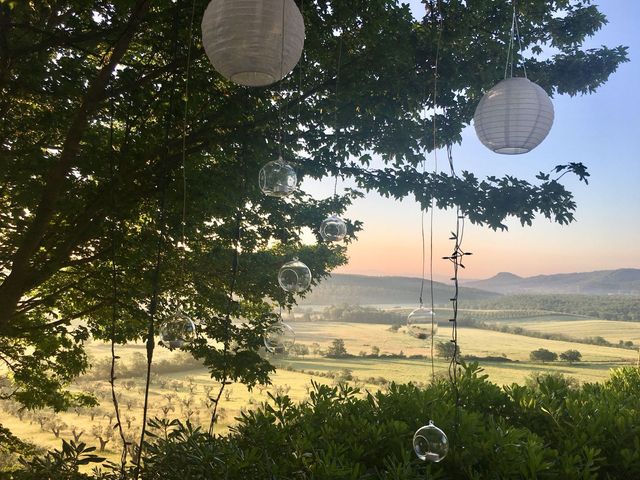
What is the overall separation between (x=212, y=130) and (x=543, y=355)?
338 inches

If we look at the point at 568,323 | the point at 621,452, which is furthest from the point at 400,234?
the point at 568,323

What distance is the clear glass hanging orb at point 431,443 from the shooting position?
5.67 feet

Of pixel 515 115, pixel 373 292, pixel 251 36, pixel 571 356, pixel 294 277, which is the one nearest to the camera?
pixel 251 36

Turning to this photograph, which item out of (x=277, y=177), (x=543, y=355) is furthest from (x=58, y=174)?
(x=543, y=355)

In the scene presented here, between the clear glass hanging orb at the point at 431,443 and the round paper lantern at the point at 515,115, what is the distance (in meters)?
1.54

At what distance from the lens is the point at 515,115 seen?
2457 millimetres

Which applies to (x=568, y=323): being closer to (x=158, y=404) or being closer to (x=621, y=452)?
(x=621, y=452)

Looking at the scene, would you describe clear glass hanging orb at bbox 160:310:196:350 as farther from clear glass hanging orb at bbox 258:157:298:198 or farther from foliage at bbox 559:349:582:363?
foliage at bbox 559:349:582:363

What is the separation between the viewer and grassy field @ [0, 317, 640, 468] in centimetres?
912

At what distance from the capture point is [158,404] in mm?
11633

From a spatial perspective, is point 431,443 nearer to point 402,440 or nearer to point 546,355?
point 402,440

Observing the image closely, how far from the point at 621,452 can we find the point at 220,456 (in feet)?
6.45

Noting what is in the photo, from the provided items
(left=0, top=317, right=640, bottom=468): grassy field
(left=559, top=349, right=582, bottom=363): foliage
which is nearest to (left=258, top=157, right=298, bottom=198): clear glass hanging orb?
(left=0, top=317, right=640, bottom=468): grassy field

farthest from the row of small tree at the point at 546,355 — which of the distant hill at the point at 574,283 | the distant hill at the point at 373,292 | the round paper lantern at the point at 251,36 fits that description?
the round paper lantern at the point at 251,36
